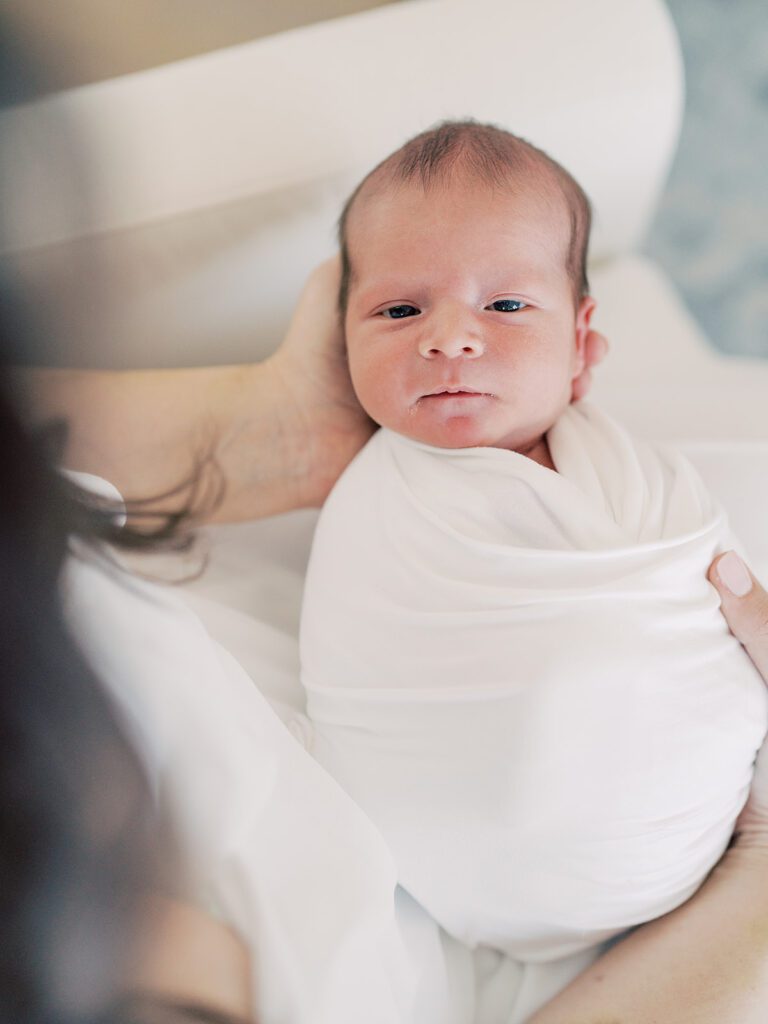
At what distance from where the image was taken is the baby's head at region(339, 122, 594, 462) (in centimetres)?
81

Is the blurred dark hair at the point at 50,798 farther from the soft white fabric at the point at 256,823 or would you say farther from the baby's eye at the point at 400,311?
the baby's eye at the point at 400,311

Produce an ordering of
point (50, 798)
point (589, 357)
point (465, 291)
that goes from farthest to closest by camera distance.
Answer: point (589, 357)
point (465, 291)
point (50, 798)

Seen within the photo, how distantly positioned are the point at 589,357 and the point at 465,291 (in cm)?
18

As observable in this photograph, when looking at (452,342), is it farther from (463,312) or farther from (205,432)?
(205,432)

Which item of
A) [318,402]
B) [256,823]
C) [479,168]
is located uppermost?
[479,168]

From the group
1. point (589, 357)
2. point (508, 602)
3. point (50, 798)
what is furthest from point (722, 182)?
point (50, 798)

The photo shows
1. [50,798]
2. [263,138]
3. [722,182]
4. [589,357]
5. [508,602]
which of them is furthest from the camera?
[722,182]

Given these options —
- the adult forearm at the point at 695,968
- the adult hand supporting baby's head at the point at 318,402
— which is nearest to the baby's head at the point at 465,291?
the adult hand supporting baby's head at the point at 318,402

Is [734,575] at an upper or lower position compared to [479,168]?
lower

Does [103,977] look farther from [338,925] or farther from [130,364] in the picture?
[130,364]

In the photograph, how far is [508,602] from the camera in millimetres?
711

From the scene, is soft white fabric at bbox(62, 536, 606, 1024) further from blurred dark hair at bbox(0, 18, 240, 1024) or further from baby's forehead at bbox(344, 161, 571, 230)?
baby's forehead at bbox(344, 161, 571, 230)

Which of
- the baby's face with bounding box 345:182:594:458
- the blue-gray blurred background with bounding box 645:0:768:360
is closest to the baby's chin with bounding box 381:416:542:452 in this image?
the baby's face with bounding box 345:182:594:458

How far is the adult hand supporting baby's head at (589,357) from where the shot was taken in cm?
92
